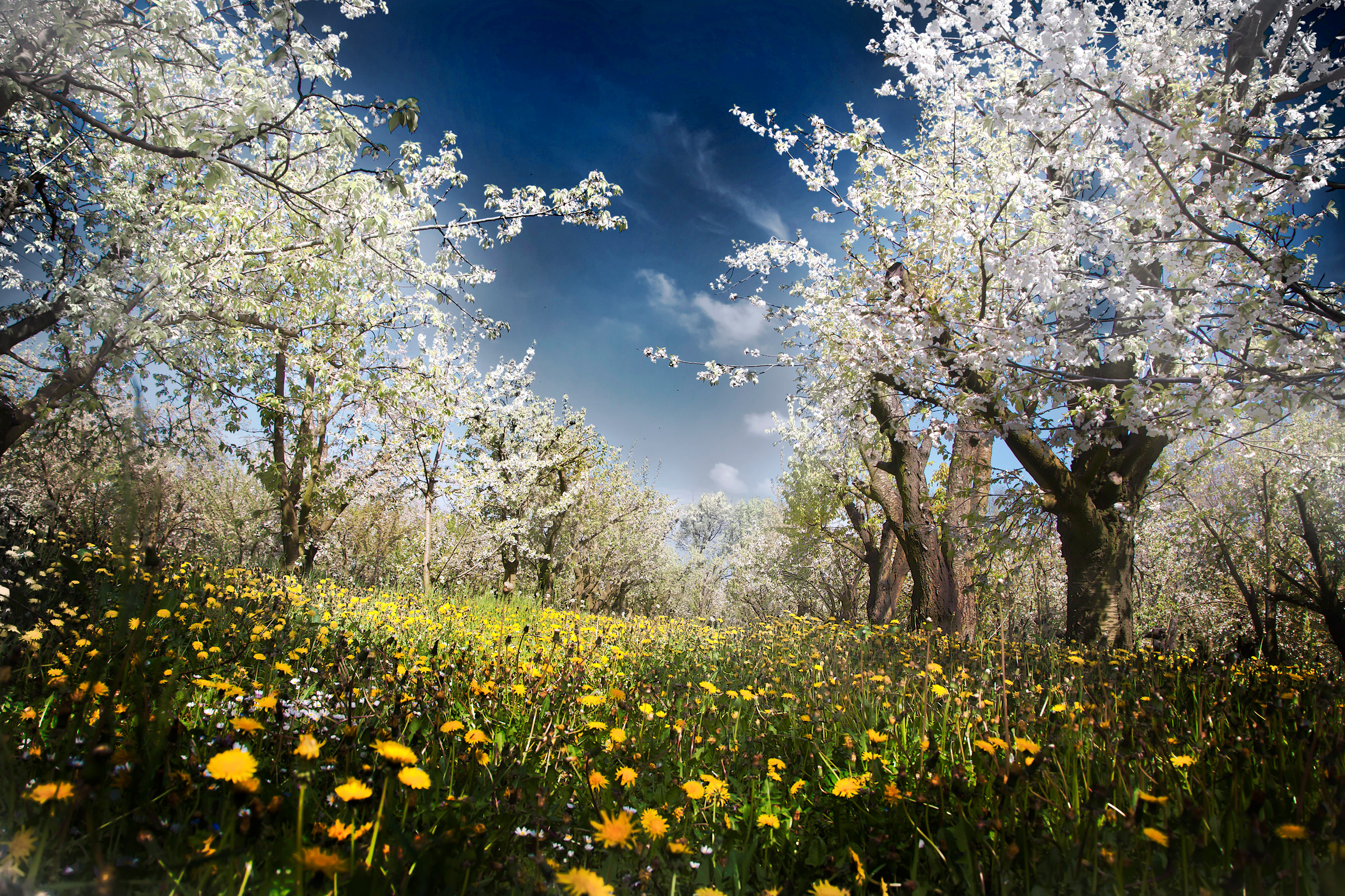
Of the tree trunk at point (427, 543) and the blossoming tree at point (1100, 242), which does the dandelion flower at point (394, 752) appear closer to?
the blossoming tree at point (1100, 242)

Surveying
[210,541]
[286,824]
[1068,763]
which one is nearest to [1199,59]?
[1068,763]

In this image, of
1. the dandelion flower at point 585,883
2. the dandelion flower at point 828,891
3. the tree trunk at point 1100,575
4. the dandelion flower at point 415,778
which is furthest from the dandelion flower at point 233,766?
the tree trunk at point 1100,575

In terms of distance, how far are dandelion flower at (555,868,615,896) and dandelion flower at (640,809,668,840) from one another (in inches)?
14.4

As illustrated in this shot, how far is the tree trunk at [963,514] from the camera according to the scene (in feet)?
26.4

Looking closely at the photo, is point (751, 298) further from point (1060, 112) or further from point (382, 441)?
point (382, 441)

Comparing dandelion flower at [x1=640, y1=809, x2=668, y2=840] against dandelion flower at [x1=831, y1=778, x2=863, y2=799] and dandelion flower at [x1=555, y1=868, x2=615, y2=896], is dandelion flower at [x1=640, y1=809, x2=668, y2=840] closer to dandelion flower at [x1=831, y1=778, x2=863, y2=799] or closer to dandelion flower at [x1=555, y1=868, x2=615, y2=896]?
dandelion flower at [x1=555, y1=868, x2=615, y2=896]

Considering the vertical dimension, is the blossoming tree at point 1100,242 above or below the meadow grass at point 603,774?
above

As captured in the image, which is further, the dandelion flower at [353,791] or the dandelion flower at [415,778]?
the dandelion flower at [415,778]

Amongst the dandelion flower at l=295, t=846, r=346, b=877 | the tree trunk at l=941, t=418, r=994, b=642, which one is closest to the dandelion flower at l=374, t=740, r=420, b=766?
the dandelion flower at l=295, t=846, r=346, b=877

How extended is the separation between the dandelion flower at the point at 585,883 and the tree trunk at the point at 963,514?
24.4 ft

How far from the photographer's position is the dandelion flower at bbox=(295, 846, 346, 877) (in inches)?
43.1

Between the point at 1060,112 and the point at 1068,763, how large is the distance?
4292 millimetres

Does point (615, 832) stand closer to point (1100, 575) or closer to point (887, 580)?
point (1100, 575)

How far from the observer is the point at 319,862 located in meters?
1.11
